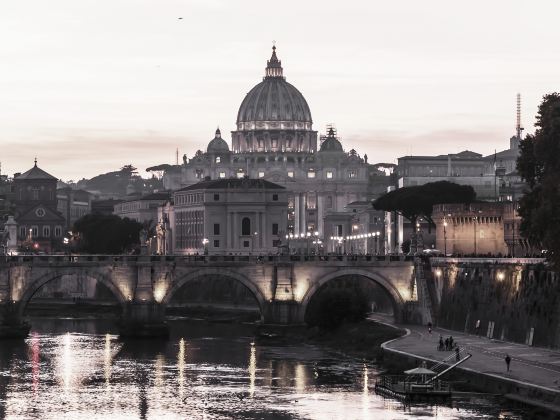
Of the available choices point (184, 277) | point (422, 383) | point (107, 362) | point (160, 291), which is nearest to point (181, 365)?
point (107, 362)

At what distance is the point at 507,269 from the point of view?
4353 inches

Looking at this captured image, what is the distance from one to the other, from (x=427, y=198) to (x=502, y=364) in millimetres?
81913

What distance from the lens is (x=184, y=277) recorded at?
5217 inches

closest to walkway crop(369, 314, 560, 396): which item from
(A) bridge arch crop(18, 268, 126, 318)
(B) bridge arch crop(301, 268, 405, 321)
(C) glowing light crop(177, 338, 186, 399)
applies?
(B) bridge arch crop(301, 268, 405, 321)

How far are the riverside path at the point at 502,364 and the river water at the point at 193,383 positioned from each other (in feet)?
3.61

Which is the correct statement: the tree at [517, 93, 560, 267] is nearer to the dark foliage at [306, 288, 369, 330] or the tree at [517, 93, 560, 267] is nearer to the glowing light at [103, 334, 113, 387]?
the dark foliage at [306, 288, 369, 330]

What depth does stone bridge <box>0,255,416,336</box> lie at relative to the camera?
130 meters

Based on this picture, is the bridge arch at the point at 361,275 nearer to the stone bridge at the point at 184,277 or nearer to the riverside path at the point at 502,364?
the stone bridge at the point at 184,277

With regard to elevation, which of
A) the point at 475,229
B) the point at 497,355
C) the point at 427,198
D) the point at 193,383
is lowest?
the point at 193,383

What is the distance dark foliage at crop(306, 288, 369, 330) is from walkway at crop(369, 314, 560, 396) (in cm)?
750

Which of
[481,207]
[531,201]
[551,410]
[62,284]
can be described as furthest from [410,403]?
[62,284]

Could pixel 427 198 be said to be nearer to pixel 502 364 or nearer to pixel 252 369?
pixel 252 369

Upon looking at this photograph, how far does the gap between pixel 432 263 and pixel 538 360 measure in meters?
37.1

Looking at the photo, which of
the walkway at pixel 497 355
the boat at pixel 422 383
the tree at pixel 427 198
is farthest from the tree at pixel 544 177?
the tree at pixel 427 198
